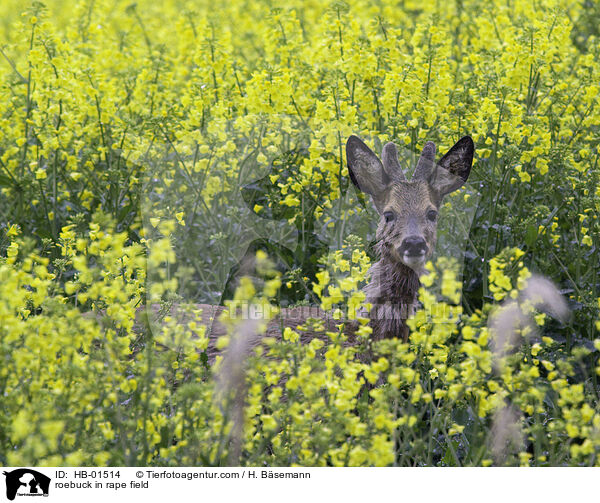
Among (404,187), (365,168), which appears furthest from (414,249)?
(365,168)

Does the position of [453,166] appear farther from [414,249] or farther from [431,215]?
[414,249]

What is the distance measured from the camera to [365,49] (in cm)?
615

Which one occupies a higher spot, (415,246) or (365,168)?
(365,168)

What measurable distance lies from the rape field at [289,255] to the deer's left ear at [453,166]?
0.48 m

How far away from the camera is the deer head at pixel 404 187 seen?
161 inches

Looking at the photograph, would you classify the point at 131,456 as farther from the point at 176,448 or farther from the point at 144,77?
the point at 144,77

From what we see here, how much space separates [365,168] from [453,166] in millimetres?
472

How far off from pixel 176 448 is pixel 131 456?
28 cm
